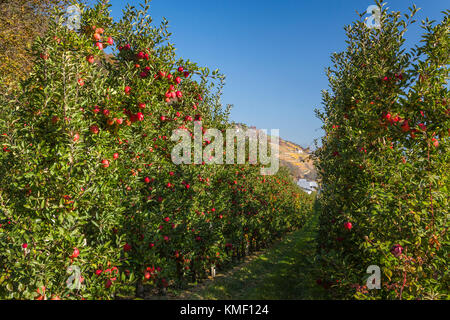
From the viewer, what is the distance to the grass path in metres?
7.00

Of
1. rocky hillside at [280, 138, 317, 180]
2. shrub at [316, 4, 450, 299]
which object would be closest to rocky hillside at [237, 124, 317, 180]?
rocky hillside at [280, 138, 317, 180]

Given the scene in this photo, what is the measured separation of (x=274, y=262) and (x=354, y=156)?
25.6 ft

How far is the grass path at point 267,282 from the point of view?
23.0 feet

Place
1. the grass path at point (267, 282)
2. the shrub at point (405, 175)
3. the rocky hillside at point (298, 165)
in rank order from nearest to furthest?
the shrub at point (405, 175) → the grass path at point (267, 282) → the rocky hillside at point (298, 165)

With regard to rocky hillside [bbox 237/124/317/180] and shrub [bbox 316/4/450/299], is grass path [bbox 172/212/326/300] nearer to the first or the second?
shrub [bbox 316/4/450/299]

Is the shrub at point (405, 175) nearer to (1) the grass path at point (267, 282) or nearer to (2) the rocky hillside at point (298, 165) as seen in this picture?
(1) the grass path at point (267, 282)

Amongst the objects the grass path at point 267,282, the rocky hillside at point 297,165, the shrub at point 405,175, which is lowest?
the grass path at point 267,282

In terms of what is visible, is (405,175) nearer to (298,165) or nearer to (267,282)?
(267,282)

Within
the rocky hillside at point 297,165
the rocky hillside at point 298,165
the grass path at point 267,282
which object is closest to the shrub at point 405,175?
the grass path at point 267,282

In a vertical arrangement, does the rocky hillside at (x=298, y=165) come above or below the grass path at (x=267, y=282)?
above

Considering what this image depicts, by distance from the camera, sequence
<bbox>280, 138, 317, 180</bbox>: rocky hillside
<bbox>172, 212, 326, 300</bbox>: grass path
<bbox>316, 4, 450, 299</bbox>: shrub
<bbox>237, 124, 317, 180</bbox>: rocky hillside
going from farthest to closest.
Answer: <bbox>280, 138, 317, 180</bbox>: rocky hillside, <bbox>237, 124, 317, 180</bbox>: rocky hillside, <bbox>172, 212, 326, 300</bbox>: grass path, <bbox>316, 4, 450, 299</bbox>: shrub

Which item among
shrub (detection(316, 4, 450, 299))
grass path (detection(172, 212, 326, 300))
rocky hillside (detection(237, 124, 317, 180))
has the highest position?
rocky hillside (detection(237, 124, 317, 180))

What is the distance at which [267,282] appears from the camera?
8242 millimetres

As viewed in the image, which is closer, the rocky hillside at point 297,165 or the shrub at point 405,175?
the shrub at point 405,175
